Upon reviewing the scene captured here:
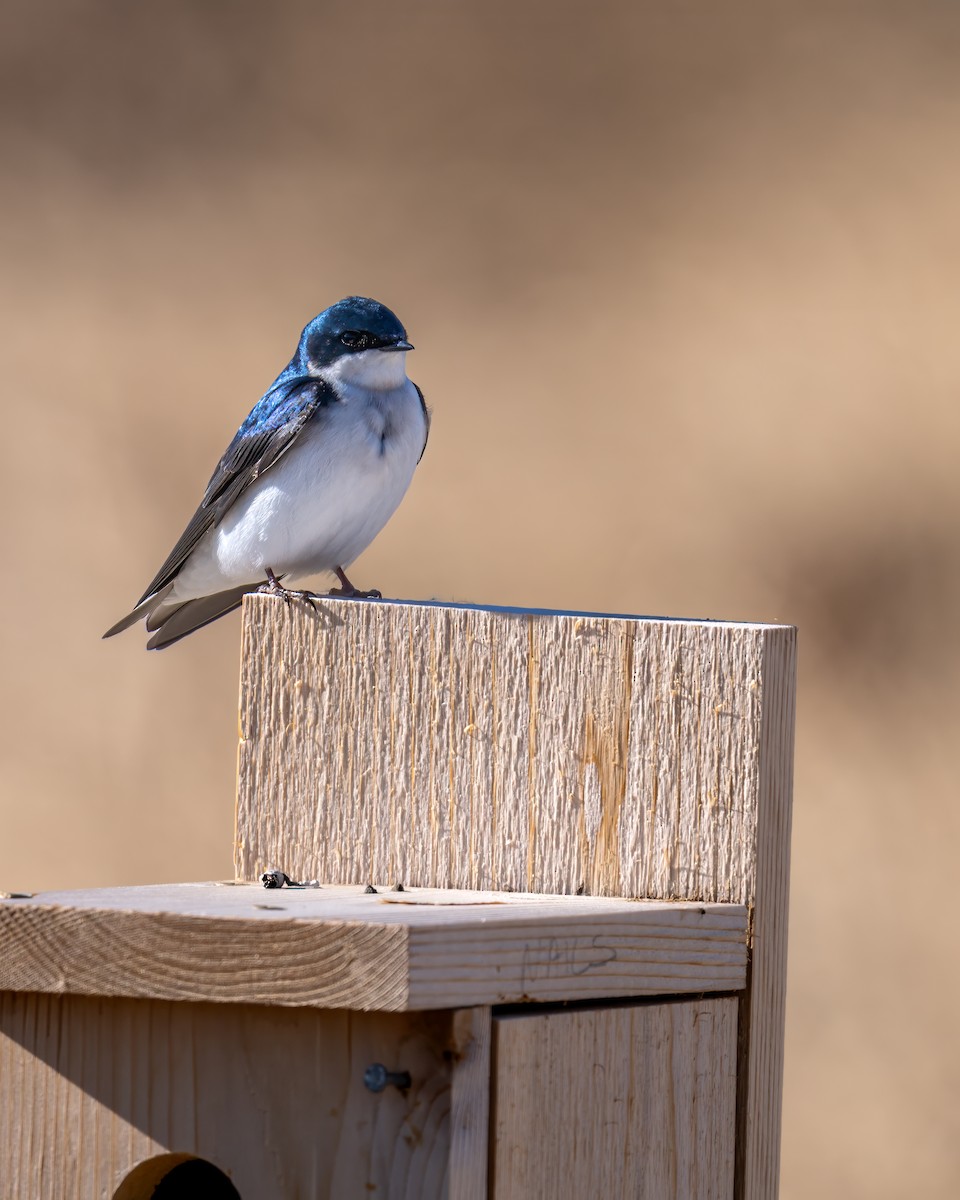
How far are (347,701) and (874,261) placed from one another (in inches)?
142

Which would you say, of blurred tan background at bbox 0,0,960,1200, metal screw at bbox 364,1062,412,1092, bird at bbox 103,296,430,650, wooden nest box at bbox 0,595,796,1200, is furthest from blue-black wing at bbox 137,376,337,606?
metal screw at bbox 364,1062,412,1092

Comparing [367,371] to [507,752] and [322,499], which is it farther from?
[507,752]

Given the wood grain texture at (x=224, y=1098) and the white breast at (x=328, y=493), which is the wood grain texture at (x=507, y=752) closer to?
the wood grain texture at (x=224, y=1098)

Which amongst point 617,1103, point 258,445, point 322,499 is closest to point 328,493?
point 322,499

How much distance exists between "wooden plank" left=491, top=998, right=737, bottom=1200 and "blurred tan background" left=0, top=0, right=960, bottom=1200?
2588 mm

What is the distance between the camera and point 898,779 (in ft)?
15.9

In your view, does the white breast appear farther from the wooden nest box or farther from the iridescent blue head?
the wooden nest box

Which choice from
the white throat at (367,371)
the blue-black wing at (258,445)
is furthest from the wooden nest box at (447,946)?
the white throat at (367,371)

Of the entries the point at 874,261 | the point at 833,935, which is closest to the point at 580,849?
the point at 833,935

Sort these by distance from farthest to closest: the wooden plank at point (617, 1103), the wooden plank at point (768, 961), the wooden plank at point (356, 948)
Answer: the wooden plank at point (768, 961), the wooden plank at point (617, 1103), the wooden plank at point (356, 948)

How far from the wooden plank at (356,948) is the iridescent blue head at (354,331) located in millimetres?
1840

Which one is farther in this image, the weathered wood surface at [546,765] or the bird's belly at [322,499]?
the bird's belly at [322,499]

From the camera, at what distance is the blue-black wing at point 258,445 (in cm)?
A: 358

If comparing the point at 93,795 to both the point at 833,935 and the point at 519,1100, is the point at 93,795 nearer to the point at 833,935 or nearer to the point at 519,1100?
the point at 833,935
